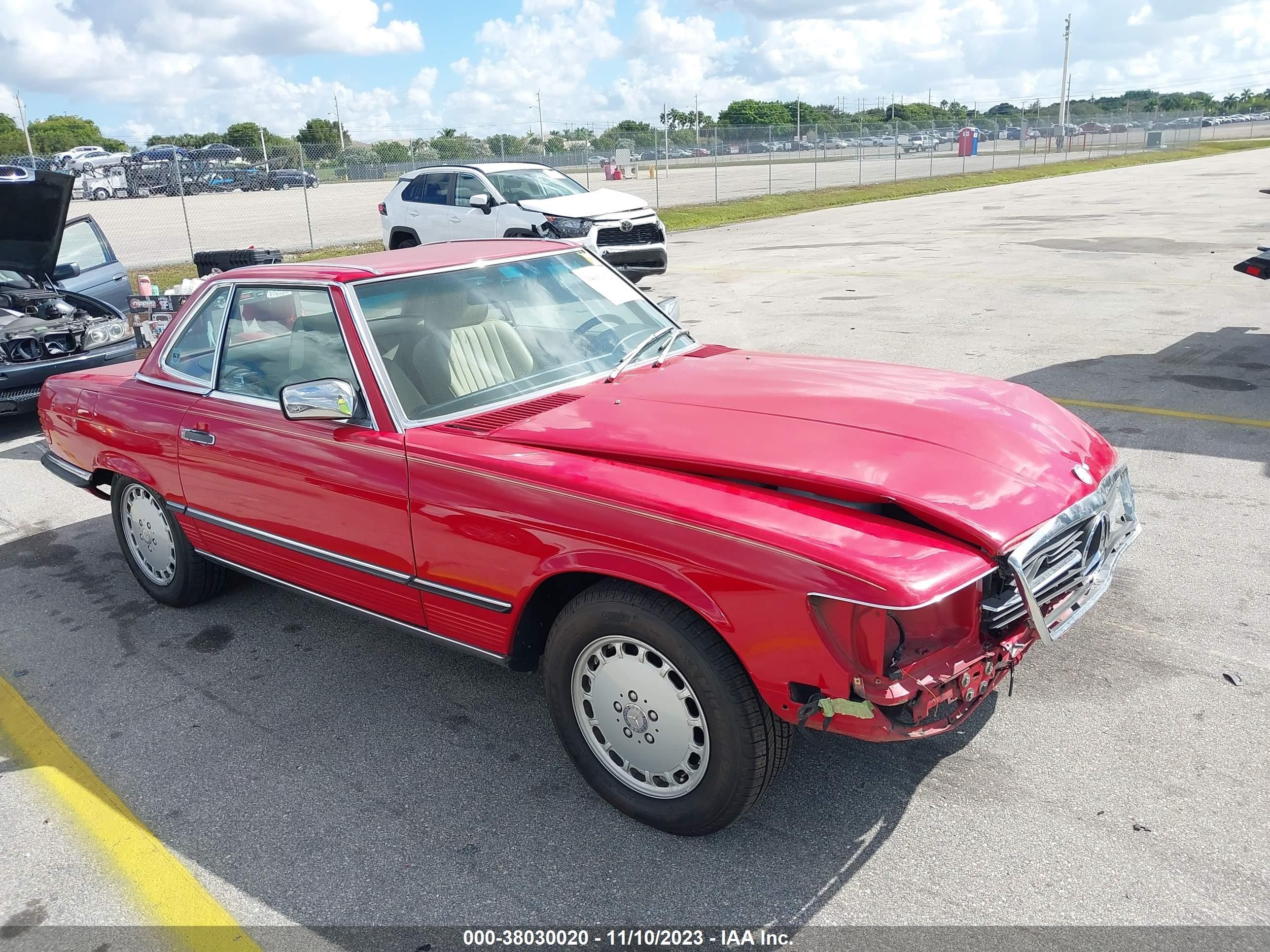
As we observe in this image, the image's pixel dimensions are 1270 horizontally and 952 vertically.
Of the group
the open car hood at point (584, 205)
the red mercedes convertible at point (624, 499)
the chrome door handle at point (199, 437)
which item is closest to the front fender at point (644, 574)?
the red mercedes convertible at point (624, 499)

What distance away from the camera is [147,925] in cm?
280

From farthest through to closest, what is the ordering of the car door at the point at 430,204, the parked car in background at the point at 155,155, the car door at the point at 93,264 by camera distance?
1. the parked car in background at the point at 155,155
2. the car door at the point at 430,204
3. the car door at the point at 93,264

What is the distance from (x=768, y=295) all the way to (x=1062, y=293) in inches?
141

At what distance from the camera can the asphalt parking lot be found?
9.09 ft

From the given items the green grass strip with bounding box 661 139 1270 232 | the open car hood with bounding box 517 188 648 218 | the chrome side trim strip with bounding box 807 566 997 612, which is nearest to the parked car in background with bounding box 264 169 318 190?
the green grass strip with bounding box 661 139 1270 232

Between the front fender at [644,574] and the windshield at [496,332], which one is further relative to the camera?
the windshield at [496,332]

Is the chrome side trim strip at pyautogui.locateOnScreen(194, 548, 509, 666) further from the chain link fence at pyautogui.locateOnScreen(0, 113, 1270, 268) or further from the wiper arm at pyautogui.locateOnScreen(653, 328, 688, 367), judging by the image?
the chain link fence at pyautogui.locateOnScreen(0, 113, 1270, 268)

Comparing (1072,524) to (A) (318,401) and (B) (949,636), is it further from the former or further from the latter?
(A) (318,401)

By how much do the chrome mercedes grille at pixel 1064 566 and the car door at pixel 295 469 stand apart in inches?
77.8

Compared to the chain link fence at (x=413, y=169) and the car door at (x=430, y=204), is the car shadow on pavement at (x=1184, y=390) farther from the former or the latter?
the chain link fence at (x=413, y=169)

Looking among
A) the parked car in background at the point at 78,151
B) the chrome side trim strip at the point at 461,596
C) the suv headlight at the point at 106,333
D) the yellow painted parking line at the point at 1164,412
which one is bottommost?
the yellow painted parking line at the point at 1164,412

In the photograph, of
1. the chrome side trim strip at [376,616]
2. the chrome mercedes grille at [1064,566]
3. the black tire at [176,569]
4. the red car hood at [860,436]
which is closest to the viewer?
the chrome mercedes grille at [1064,566]

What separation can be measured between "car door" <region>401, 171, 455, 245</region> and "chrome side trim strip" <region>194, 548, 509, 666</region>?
1133 cm

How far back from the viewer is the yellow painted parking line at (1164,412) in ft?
22.2
